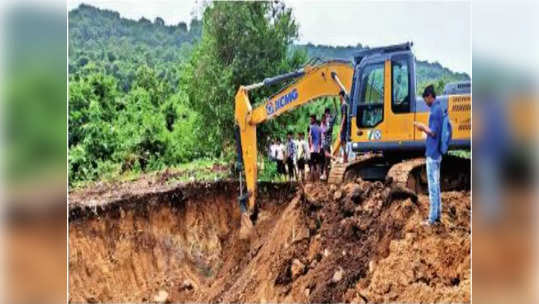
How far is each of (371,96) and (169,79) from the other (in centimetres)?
194

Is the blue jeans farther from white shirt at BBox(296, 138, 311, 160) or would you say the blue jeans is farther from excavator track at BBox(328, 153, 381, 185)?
white shirt at BBox(296, 138, 311, 160)

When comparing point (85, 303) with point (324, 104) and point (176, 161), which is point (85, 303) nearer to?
point (176, 161)

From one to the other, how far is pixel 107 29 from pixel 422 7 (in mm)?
2876

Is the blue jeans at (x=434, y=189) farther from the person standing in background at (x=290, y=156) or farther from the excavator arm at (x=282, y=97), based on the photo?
the person standing in background at (x=290, y=156)

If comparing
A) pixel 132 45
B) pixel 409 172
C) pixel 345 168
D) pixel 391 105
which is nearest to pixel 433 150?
pixel 409 172

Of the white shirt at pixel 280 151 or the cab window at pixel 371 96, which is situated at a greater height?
the cab window at pixel 371 96

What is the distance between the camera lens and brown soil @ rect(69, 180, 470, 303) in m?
7.67

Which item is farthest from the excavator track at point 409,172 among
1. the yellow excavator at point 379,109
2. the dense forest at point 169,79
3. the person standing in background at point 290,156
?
the dense forest at point 169,79

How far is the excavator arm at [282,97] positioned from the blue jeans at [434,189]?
Answer: 1074 mm

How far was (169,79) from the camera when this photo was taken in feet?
27.4

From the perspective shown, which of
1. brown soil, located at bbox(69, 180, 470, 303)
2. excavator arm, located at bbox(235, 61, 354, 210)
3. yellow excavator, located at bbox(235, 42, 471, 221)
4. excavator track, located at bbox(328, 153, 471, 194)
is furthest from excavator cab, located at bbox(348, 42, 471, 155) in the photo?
brown soil, located at bbox(69, 180, 470, 303)

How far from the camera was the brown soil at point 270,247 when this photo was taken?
7.67 metres

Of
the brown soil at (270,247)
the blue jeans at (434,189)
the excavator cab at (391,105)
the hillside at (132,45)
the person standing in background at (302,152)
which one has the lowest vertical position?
the brown soil at (270,247)
